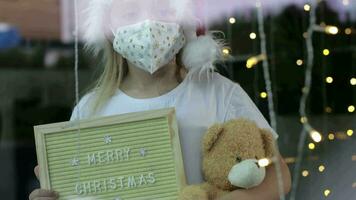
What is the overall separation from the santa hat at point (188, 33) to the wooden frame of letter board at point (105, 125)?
131mm

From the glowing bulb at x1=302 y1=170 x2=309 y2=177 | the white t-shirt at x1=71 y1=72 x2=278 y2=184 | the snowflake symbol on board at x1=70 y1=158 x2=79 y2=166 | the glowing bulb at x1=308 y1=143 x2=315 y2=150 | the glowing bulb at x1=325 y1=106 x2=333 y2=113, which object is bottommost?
the glowing bulb at x1=302 y1=170 x2=309 y2=177

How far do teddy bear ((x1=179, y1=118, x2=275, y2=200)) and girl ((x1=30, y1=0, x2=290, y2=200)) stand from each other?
0.03m

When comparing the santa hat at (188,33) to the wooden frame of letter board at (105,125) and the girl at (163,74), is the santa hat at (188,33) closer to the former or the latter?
the girl at (163,74)

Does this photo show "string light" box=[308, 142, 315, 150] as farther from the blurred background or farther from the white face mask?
the white face mask

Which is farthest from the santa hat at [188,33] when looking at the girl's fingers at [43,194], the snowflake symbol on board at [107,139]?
the girl's fingers at [43,194]

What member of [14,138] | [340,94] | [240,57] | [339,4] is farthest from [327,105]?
[14,138]

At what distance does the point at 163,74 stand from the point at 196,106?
95mm

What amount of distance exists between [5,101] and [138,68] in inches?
74.8

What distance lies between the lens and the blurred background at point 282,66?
5.28ft

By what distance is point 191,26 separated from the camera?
1.24 meters

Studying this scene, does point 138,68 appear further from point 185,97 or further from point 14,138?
point 14,138

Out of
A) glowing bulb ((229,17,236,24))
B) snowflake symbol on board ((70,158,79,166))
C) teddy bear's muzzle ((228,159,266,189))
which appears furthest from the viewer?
glowing bulb ((229,17,236,24))

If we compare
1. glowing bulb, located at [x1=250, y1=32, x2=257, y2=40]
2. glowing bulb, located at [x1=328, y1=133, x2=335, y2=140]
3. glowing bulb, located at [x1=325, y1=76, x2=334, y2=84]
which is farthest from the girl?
glowing bulb, located at [x1=325, y1=76, x2=334, y2=84]

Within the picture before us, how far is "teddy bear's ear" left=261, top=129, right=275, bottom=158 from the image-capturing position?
1.13 metres
